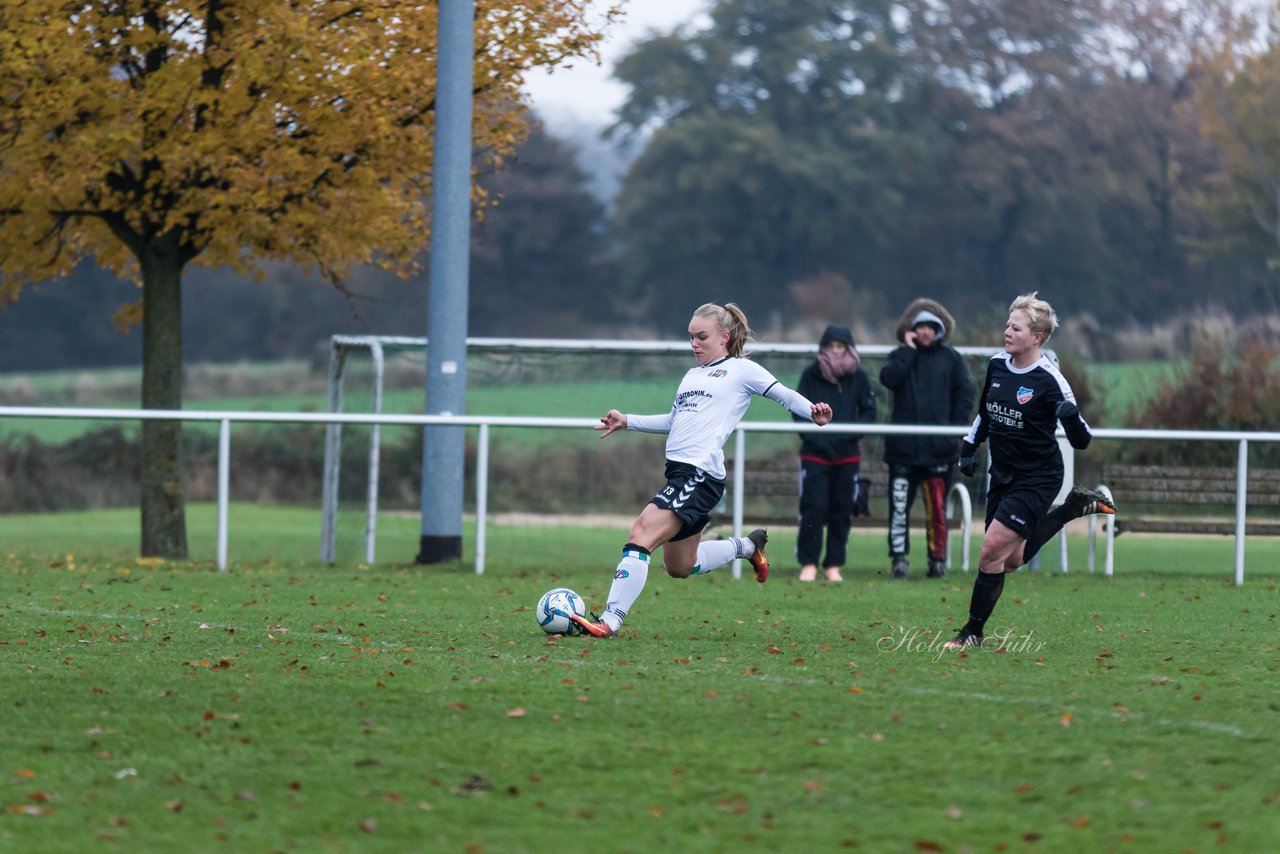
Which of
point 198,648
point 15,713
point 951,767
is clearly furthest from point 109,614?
point 951,767

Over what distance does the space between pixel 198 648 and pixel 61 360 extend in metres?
52.7

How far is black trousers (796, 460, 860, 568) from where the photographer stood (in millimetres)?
12625

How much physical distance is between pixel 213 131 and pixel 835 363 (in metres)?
5.54

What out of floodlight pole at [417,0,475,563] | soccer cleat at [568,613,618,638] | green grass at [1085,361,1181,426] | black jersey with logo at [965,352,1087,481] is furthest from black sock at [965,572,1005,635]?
green grass at [1085,361,1181,426]

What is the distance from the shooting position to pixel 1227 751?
232 inches

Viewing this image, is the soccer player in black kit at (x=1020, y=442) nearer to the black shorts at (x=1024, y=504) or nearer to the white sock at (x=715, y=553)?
the black shorts at (x=1024, y=504)

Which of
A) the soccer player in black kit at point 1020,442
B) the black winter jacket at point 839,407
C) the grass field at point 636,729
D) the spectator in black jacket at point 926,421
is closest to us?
the grass field at point 636,729

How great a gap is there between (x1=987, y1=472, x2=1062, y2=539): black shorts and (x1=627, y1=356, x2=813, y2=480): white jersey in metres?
1.08

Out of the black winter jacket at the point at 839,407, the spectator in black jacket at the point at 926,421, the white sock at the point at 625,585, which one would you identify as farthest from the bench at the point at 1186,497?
the white sock at the point at 625,585

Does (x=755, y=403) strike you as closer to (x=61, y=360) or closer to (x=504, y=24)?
(x=504, y=24)

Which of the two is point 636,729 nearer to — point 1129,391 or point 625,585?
point 625,585

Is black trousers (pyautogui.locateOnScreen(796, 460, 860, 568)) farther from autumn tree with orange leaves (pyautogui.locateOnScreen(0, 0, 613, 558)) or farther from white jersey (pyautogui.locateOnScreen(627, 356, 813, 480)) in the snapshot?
autumn tree with orange leaves (pyautogui.locateOnScreen(0, 0, 613, 558))

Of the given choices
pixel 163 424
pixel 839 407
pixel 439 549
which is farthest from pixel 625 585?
pixel 163 424

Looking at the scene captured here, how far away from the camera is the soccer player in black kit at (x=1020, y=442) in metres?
8.33
